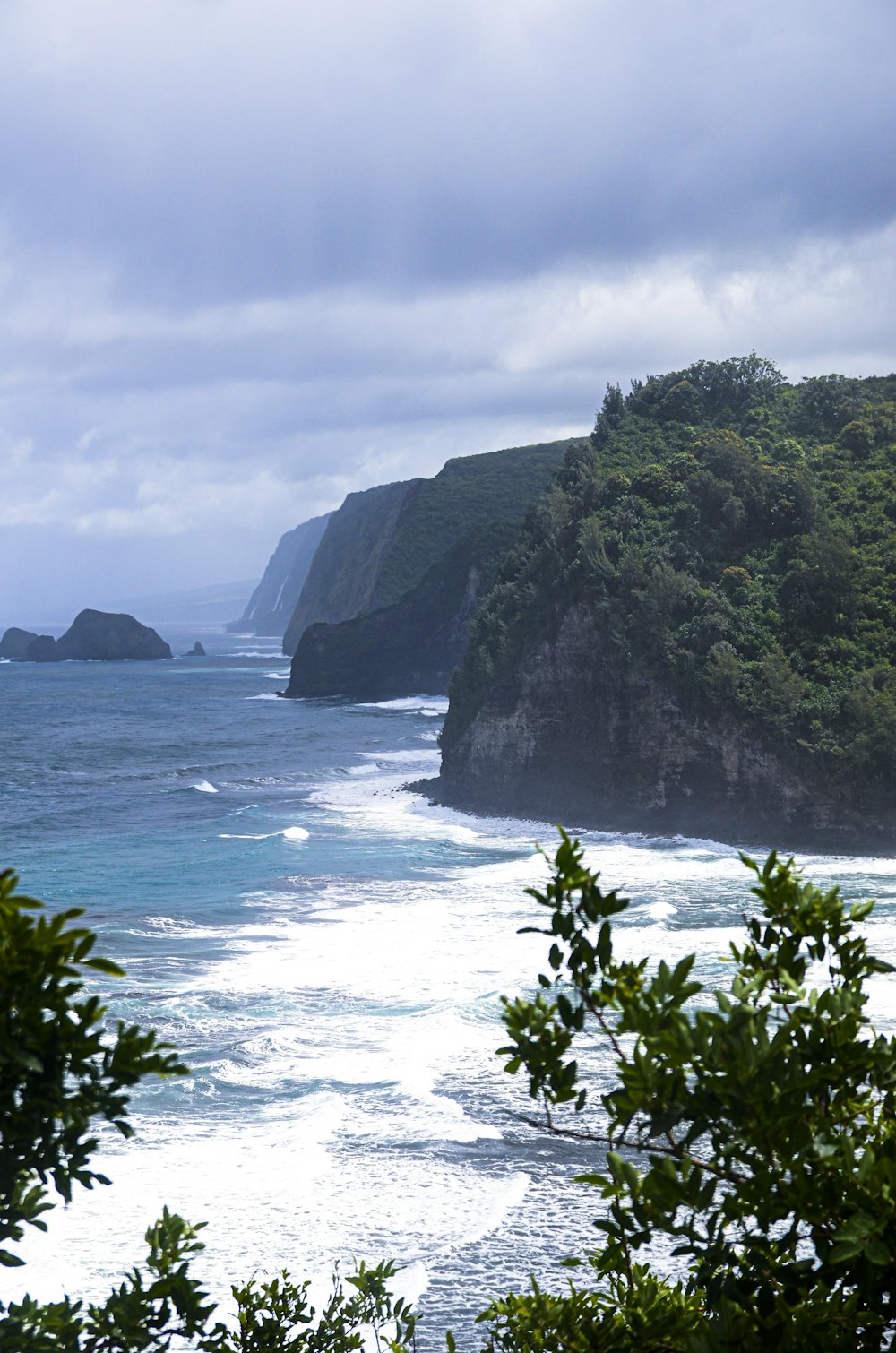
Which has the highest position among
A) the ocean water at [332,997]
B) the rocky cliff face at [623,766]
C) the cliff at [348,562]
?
the cliff at [348,562]

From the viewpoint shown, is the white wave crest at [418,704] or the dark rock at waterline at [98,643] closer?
the white wave crest at [418,704]

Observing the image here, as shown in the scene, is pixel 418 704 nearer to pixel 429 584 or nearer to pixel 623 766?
pixel 429 584

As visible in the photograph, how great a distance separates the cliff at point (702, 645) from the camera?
4122 centimetres

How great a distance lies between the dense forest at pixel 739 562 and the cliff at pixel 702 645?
0.31 feet

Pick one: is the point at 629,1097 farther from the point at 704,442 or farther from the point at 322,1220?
the point at 704,442

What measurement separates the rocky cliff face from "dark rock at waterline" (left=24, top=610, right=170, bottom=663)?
123 meters

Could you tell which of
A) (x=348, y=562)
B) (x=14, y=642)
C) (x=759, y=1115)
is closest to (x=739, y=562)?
(x=759, y=1115)

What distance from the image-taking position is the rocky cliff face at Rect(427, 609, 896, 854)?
133ft

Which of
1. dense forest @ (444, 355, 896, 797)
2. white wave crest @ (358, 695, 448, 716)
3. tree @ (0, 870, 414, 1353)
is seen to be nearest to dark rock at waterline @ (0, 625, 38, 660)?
white wave crest @ (358, 695, 448, 716)

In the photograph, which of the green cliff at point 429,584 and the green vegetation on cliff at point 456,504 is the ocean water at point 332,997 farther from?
the green vegetation on cliff at point 456,504

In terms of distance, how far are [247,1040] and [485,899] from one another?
12904 mm

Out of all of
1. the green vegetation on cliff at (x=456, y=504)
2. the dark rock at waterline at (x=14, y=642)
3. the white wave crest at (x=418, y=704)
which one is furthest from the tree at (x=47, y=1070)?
the dark rock at waterline at (x=14, y=642)

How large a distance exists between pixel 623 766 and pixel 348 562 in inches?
4949

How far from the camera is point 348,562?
550 feet
